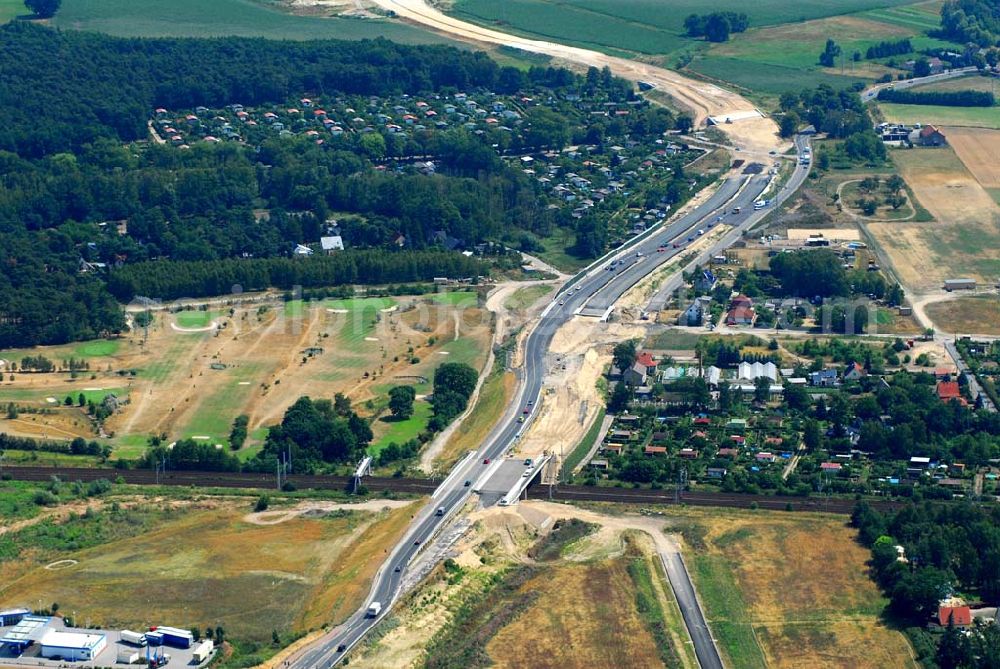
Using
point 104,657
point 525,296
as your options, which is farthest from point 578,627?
point 525,296

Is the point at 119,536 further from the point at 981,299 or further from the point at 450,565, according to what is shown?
the point at 981,299

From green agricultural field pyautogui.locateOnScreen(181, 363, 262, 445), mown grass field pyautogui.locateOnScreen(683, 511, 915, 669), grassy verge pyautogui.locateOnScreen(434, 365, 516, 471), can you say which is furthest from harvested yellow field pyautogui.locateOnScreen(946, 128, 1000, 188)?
mown grass field pyautogui.locateOnScreen(683, 511, 915, 669)

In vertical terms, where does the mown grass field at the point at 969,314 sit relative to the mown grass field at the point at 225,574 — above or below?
above

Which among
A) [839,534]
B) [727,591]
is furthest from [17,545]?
[839,534]

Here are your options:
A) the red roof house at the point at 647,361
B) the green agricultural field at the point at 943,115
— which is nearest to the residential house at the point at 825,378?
the red roof house at the point at 647,361

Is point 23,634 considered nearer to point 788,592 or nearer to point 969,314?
point 788,592

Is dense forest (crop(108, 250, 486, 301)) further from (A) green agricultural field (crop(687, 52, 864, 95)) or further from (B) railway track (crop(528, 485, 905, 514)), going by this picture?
(A) green agricultural field (crop(687, 52, 864, 95))

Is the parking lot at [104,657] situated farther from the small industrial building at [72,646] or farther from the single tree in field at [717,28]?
the single tree in field at [717,28]
